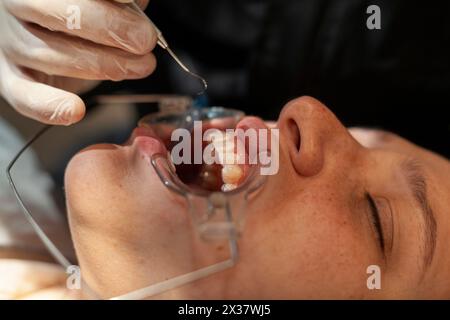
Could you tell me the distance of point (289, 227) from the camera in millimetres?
702

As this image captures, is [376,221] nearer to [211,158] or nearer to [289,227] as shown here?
[289,227]

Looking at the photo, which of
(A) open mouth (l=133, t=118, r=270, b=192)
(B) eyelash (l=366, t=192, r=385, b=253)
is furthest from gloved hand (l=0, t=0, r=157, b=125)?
(B) eyelash (l=366, t=192, r=385, b=253)

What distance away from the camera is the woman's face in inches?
27.4

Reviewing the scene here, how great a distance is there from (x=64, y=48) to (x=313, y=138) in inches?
17.6

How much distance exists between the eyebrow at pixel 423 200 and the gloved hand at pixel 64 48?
0.46 m

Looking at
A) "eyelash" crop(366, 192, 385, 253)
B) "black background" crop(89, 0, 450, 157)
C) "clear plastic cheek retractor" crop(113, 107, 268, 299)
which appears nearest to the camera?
"clear plastic cheek retractor" crop(113, 107, 268, 299)

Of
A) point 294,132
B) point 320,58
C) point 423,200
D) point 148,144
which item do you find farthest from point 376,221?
point 320,58

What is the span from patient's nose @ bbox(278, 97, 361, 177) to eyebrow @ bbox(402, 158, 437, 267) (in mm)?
92

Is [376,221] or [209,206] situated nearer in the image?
[209,206]

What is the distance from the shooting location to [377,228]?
0.77 metres

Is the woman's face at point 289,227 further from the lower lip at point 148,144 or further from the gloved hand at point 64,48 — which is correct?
the gloved hand at point 64,48

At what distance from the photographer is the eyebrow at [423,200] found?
73cm

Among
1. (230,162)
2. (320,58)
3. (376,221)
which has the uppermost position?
(320,58)

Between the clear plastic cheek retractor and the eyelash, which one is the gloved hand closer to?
the clear plastic cheek retractor
